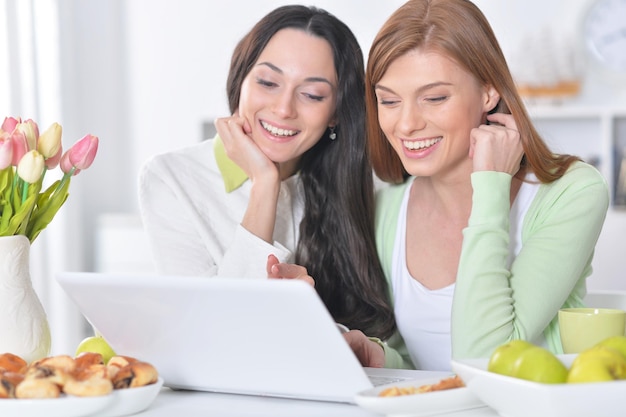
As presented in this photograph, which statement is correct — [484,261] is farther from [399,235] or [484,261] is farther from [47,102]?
[47,102]

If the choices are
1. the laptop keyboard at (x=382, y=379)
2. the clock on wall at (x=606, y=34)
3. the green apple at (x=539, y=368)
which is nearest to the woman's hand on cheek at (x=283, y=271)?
the laptop keyboard at (x=382, y=379)

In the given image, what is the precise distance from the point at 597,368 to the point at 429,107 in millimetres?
833

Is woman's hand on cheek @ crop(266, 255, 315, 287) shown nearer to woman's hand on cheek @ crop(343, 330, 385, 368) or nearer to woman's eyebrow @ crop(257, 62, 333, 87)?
woman's hand on cheek @ crop(343, 330, 385, 368)

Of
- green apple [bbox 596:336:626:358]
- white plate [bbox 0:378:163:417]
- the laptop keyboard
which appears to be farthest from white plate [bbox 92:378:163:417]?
green apple [bbox 596:336:626:358]

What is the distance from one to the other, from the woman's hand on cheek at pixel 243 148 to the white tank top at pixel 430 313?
0.38 metres

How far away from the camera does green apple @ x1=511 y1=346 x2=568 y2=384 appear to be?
102 centimetres

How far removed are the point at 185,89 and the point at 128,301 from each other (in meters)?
3.76

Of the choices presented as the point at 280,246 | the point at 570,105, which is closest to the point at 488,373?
the point at 280,246

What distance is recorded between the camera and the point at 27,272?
1.39 metres

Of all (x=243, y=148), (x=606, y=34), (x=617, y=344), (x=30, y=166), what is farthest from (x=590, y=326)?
(x=606, y=34)

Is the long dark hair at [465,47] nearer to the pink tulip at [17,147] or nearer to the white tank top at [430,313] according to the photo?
the white tank top at [430,313]

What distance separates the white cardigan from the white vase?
0.57 meters

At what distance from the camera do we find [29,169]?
133cm

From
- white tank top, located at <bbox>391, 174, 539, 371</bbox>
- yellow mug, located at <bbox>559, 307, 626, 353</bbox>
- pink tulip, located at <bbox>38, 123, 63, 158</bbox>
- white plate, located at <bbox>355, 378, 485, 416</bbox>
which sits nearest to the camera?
white plate, located at <bbox>355, 378, 485, 416</bbox>
